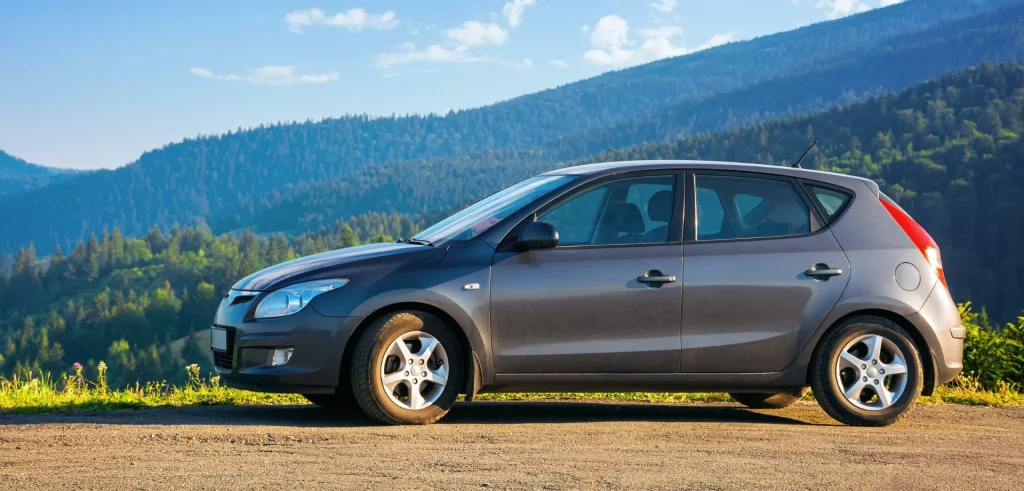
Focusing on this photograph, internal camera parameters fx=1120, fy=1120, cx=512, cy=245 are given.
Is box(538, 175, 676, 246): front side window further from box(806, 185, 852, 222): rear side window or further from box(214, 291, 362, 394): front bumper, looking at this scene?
box(214, 291, 362, 394): front bumper

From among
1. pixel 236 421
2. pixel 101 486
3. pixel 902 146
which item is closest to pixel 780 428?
pixel 236 421

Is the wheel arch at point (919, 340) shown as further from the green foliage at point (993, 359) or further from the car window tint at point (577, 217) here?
the green foliage at point (993, 359)

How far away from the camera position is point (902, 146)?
152 meters

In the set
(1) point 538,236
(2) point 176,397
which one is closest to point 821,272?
(1) point 538,236

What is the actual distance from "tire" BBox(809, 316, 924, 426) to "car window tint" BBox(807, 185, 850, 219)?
2.29 feet

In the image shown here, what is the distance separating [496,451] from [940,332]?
123 inches

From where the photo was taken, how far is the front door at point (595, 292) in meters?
6.44

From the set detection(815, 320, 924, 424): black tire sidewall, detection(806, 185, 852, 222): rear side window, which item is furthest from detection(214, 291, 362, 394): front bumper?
detection(806, 185, 852, 222): rear side window

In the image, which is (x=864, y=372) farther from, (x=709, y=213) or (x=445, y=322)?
(x=445, y=322)

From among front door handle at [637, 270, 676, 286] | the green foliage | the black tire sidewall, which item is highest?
front door handle at [637, 270, 676, 286]

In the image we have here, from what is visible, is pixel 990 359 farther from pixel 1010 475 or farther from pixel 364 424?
pixel 364 424

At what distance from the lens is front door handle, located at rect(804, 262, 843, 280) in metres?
6.80

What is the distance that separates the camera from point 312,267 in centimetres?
647

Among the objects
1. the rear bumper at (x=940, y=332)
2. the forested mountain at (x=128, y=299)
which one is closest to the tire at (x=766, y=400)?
the rear bumper at (x=940, y=332)
